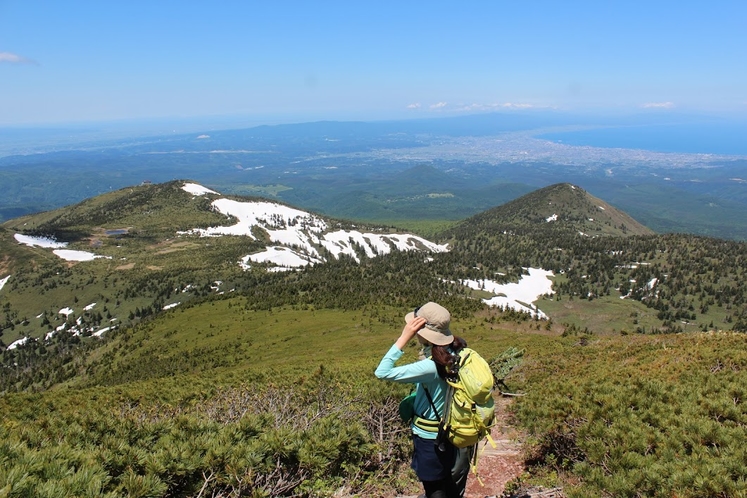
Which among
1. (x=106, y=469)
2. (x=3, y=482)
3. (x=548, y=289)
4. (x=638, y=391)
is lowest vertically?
(x=548, y=289)

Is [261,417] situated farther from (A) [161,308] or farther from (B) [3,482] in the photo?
(A) [161,308]

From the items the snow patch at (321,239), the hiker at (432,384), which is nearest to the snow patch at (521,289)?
the snow patch at (321,239)

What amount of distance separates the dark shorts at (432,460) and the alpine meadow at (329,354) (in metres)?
1.79

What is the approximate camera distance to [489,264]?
13525cm

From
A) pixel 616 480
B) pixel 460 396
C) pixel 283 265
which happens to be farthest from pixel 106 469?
pixel 283 265

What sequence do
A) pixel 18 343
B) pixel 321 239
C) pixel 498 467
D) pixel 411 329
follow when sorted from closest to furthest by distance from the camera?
1. pixel 411 329
2. pixel 498 467
3. pixel 18 343
4. pixel 321 239

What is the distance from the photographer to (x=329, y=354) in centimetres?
4131

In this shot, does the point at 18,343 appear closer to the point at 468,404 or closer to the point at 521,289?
the point at 468,404

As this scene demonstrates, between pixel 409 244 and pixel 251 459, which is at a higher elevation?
pixel 251 459

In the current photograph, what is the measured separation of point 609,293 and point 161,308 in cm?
11806

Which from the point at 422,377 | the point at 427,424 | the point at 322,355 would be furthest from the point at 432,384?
the point at 322,355

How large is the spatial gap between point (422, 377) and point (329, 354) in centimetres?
3715

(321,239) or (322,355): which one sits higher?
(322,355)

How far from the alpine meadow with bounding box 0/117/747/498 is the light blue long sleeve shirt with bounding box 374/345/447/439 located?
2258 mm
